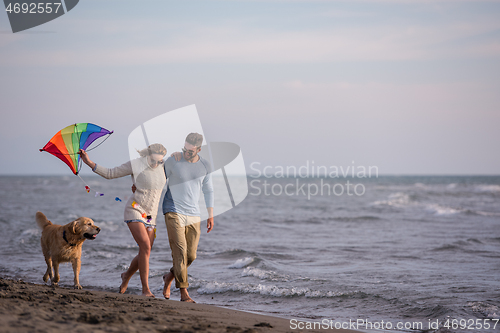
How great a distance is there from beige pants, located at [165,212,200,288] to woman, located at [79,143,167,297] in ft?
0.86

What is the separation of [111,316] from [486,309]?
433cm

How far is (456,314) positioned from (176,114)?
4300 millimetres

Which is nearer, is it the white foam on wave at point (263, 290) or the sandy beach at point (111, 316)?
the sandy beach at point (111, 316)

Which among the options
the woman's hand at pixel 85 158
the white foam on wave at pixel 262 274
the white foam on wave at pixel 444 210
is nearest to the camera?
the woman's hand at pixel 85 158

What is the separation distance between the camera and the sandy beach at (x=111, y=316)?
3.05 meters

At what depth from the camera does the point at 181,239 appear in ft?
16.3

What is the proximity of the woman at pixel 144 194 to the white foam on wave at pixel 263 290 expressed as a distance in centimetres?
152

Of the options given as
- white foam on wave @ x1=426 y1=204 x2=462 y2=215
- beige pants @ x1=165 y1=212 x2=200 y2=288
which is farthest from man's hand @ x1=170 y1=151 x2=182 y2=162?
white foam on wave @ x1=426 y1=204 x2=462 y2=215

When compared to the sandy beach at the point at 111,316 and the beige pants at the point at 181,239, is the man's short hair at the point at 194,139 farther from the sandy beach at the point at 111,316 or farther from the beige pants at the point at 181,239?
the sandy beach at the point at 111,316

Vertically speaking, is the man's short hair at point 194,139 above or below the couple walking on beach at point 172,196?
above

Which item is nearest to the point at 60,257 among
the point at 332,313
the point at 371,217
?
the point at 332,313

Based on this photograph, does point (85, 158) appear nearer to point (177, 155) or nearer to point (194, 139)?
point (177, 155)

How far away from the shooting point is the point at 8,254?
8992 mm

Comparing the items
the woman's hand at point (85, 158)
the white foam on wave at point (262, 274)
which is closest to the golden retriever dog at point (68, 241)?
the woman's hand at point (85, 158)
